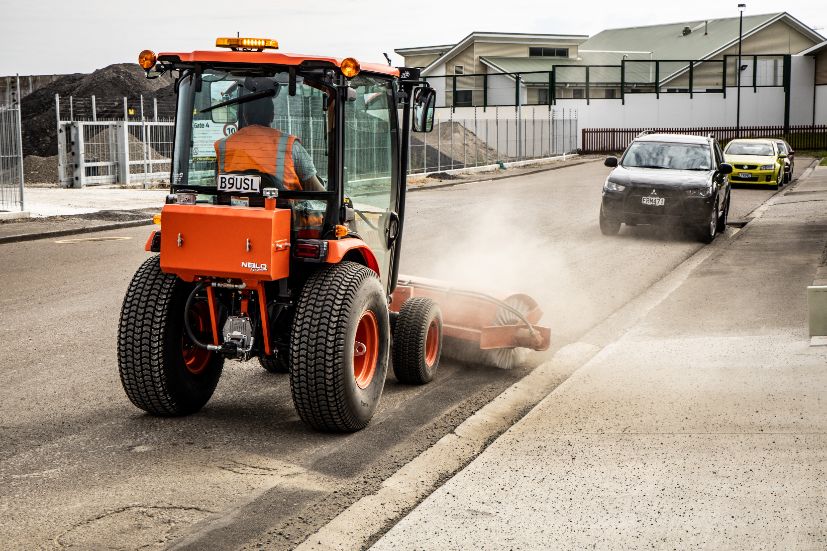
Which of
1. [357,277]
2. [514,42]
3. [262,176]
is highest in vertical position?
[514,42]

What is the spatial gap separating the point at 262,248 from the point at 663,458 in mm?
2551

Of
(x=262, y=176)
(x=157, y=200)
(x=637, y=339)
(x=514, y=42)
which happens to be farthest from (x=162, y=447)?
(x=514, y=42)

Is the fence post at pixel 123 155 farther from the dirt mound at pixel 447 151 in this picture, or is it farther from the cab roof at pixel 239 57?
the cab roof at pixel 239 57

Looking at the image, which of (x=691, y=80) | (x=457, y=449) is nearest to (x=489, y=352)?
(x=457, y=449)

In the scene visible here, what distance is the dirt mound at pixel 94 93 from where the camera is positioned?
46250mm

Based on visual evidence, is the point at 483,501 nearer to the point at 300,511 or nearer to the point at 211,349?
the point at 300,511

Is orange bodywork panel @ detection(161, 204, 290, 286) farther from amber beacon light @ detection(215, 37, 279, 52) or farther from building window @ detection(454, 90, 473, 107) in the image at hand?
Result: building window @ detection(454, 90, 473, 107)

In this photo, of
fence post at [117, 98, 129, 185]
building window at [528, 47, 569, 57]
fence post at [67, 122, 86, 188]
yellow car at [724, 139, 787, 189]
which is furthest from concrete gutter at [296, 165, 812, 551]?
building window at [528, 47, 569, 57]

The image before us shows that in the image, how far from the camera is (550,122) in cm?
5694

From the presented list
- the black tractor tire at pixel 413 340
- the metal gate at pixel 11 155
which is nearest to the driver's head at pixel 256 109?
the black tractor tire at pixel 413 340

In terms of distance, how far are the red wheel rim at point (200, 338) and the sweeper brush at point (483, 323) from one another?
5.99 feet

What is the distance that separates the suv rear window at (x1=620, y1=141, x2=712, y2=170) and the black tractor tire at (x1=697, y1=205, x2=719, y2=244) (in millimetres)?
1229

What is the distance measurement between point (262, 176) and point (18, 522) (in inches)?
97.7

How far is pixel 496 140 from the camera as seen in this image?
176ft
